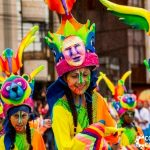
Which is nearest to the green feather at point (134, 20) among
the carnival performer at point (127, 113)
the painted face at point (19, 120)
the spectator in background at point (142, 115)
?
the painted face at point (19, 120)

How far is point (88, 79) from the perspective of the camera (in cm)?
562

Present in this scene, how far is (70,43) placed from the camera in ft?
18.5

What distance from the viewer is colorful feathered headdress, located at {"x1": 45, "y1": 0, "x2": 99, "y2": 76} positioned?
559cm

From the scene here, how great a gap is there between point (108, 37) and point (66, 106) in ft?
80.2

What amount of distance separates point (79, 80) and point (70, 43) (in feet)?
1.06

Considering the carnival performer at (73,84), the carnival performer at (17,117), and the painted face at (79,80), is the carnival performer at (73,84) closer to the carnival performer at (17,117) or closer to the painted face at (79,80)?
the painted face at (79,80)

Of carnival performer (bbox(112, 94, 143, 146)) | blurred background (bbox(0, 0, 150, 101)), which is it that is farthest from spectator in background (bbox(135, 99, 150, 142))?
carnival performer (bbox(112, 94, 143, 146))

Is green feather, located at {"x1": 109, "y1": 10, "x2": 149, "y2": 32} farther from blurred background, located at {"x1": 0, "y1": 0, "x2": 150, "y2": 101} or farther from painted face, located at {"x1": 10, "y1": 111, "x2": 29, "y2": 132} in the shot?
blurred background, located at {"x1": 0, "y1": 0, "x2": 150, "y2": 101}

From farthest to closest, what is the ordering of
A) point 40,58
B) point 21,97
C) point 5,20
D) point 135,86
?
point 135,86
point 40,58
point 5,20
point 21,97

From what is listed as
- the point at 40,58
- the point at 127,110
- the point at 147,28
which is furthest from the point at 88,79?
the point at 40,58

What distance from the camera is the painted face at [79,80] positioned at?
5.57m

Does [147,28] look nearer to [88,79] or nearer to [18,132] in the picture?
[88,79]

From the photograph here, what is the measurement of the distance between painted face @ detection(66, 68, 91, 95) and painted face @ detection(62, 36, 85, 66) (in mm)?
75

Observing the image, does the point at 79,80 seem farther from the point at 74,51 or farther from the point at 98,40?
the point at 98,40
